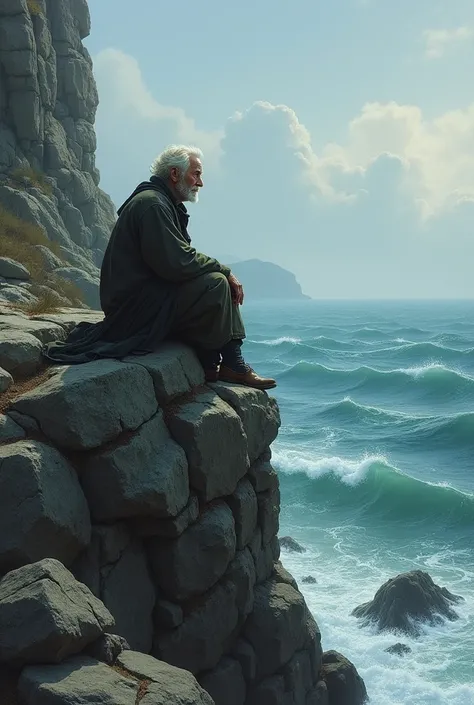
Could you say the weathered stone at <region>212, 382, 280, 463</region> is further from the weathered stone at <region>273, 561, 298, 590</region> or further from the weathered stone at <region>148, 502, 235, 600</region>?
the weathered stone at <region>273, 561, 298, 590</region>

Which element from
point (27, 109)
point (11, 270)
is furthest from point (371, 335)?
point (11, 270)

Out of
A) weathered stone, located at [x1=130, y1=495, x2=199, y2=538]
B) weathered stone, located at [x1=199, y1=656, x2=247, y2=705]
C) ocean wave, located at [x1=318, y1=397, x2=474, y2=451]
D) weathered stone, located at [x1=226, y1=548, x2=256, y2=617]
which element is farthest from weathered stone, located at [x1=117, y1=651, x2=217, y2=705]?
ocean wave, located at [x1=318, y1=397, x2=474, y2=451]

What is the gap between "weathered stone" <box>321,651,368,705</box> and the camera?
9133 millimetres

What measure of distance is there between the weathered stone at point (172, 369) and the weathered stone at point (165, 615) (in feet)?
5.32

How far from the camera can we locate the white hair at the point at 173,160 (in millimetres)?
6988

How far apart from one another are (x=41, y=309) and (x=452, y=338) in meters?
62.0

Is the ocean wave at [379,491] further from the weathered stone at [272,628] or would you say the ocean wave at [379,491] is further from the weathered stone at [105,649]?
the weathered stone at [105,649]

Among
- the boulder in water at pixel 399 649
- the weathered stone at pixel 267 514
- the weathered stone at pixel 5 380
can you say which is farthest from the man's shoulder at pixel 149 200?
the boulder in water at pixel 399 649

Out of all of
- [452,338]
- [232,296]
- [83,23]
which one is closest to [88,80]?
[83,23]

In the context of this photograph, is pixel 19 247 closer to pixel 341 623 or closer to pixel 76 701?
pixel 341 623

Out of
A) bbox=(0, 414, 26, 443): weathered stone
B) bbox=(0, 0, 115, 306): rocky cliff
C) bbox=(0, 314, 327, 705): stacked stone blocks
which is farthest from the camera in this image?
bbox=(0, 0, 115, 306): rocky cliff

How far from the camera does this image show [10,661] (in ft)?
13.4

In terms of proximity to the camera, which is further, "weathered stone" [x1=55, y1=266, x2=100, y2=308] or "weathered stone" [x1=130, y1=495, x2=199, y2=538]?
"weathered stone" [x1=55, y1=266, x2=100, y2=308]

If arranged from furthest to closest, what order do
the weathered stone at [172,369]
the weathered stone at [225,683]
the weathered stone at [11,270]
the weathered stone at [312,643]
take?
the weathered stone at [11,270], the weathered stone at [312,643], the weathered stone at [225,683], the weathered stone at [172,369]
